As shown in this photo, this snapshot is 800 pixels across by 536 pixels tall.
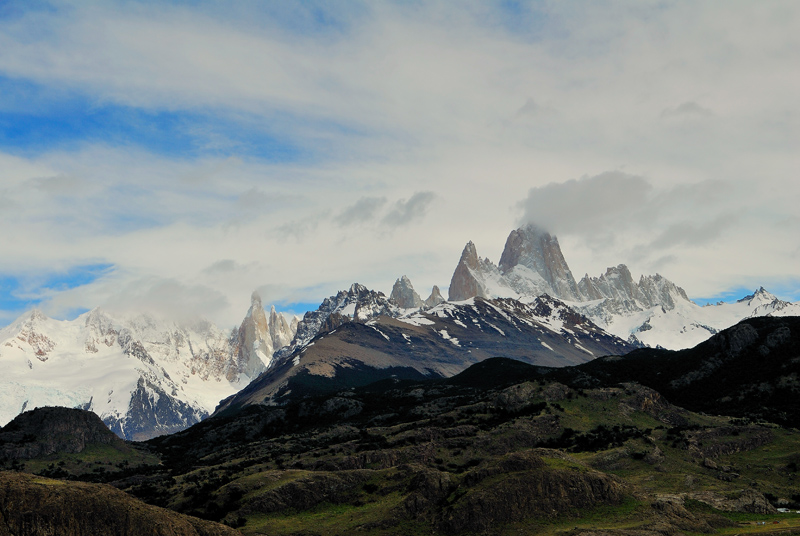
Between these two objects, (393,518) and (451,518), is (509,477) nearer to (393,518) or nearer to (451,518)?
(451,518)

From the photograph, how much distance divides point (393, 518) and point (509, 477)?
29660 mm

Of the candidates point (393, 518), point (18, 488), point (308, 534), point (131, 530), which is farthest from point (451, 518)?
point (18, 488)

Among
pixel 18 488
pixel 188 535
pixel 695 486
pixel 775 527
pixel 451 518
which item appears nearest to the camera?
pixel 18 488

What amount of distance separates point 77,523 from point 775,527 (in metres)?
138

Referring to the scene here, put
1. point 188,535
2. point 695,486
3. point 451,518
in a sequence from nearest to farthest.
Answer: point 188,535, point 451,518, point 695,486

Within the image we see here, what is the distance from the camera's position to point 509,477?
6919 inches

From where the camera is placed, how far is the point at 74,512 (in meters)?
129

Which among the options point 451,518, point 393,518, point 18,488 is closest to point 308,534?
point 393,518

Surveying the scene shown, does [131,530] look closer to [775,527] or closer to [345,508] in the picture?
[345,508]

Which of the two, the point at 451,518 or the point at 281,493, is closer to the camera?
the point at 451,518

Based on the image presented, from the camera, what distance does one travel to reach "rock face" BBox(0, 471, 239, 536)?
124 meters

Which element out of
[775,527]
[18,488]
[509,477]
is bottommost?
[775,527]

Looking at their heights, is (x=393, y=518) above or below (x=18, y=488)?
below

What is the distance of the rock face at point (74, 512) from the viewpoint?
12400 centimetres
